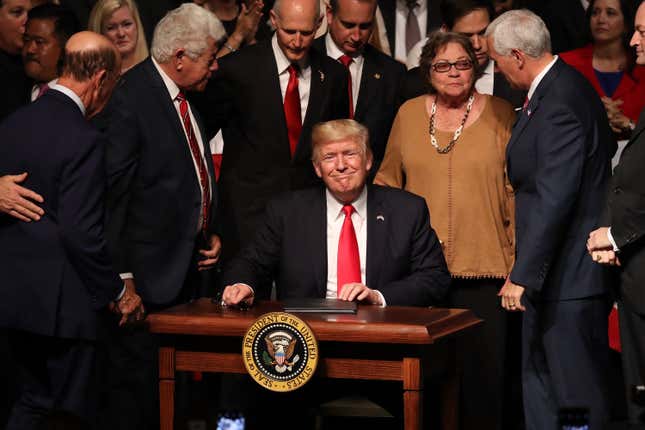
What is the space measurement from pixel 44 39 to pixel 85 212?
6.54ft

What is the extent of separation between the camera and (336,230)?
5055mm

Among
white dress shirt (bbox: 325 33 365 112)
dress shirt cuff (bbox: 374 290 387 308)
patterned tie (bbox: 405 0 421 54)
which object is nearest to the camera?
dress shirt cuff (bbox: 374 290 387 308)

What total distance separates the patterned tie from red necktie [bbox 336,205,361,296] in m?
2.41

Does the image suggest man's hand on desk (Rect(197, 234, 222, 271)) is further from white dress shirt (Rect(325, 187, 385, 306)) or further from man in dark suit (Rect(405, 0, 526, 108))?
man in dark suit (Rect(405, 0, 526, 108))

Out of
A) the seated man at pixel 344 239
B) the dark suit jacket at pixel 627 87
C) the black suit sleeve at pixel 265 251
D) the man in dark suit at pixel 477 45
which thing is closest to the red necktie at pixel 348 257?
the seated man at pixel 344 239

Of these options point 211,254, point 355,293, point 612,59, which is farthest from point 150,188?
point 612,59

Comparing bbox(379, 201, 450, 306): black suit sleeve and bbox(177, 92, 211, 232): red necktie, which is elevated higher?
bbox(177, 92, 211, 232): red necktie

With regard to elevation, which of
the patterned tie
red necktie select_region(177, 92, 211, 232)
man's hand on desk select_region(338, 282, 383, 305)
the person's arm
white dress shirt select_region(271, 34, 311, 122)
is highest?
the patterned tie

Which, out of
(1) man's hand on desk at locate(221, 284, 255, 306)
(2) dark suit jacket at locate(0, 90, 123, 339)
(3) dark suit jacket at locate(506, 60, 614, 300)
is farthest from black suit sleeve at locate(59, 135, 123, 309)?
(3) dark suit jacket at locate(506, 60, 614, 300)

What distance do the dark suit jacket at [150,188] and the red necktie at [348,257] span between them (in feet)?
2.12

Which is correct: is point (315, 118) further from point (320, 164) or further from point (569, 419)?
point (569, 419)

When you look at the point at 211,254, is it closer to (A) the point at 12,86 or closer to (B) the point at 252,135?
(B) the point at 252,135

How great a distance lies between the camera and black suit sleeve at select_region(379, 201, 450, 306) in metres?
4.88

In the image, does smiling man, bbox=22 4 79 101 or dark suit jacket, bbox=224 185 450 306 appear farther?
smiling man, bbox=22 4 79 101
